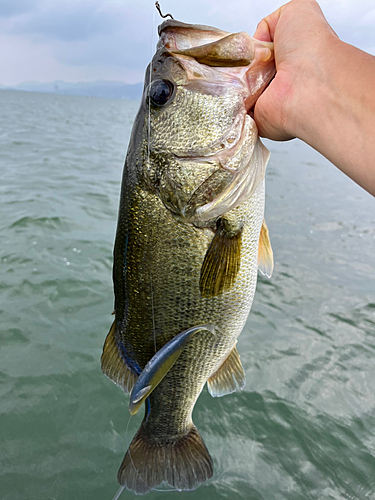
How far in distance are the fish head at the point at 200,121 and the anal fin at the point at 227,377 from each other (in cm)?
85

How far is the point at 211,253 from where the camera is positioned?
164 centimetres

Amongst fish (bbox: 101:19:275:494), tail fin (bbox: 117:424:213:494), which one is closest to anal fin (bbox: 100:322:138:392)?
fish (bbox: 101:19:275:494)

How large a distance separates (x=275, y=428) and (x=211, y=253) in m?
1.82

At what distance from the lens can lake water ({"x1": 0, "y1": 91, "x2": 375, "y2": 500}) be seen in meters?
2.46

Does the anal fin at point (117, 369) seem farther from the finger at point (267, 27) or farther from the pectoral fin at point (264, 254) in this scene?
the finger at point (267, 27)

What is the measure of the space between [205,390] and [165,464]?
3.85 feet

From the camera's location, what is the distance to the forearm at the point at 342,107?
3.77ft

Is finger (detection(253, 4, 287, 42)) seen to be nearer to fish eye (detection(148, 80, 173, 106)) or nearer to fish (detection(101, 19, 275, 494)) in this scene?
fish (detection(101, 19, 275, 494))

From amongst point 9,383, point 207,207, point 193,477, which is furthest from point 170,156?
point 9,383

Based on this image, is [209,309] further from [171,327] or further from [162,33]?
[162,33]

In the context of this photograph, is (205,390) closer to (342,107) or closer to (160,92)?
(160,92)

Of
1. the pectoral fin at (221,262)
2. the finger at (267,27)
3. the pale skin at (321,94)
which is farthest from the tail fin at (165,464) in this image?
the finger at (267,27)

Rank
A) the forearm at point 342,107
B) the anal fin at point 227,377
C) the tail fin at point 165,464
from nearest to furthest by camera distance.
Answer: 1. the forearm at point 342,107
2. the tail fin at point 165,464
3. the anal fin at point 227,377

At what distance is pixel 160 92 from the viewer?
62.5 inches
